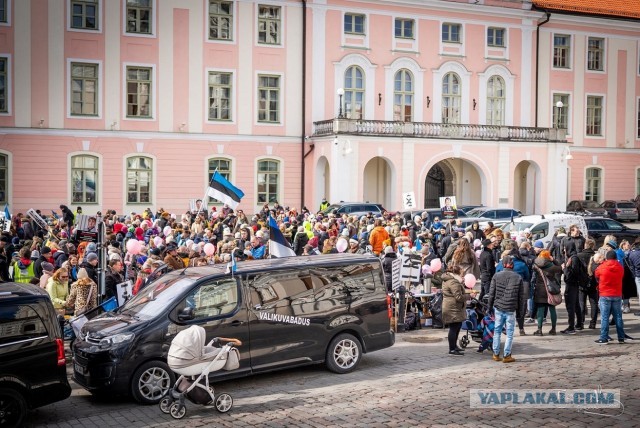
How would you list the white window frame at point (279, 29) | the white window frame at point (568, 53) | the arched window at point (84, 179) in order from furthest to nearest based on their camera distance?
the white window frame at point (568, 53)
the white window frame at point (279, 29)
the arched window at point (84, 179)

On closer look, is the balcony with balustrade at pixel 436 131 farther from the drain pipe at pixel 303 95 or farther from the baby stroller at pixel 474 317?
the baby stroller at pixel 474 317

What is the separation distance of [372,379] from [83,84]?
26.8 meters

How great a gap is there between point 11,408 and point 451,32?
3604cm

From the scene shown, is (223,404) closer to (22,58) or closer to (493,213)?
(493,213)

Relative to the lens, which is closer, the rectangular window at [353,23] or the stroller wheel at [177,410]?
the stroller wheel at [177,410]

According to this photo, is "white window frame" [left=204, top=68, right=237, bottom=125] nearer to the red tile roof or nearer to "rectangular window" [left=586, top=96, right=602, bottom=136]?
the red tile roof

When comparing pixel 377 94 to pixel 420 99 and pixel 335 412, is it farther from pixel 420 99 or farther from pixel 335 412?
pixel 335 412

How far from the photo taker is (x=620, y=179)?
46781 millimetres

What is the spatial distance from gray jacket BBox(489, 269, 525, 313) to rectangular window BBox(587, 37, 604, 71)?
117ft

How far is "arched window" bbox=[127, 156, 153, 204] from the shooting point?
118 ft

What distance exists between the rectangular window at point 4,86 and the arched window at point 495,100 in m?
24.4

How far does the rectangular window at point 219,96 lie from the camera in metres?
37.4

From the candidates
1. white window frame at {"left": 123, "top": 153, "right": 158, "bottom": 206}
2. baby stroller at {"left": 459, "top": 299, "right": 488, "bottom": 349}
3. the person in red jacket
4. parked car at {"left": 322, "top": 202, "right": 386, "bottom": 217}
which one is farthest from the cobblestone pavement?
white window frame at {"left": 123, "top": 153, "right": 158, "bottom": 206}

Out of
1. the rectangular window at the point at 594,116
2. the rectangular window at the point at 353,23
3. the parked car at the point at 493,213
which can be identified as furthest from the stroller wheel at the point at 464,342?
the rectangular window at the point at 594,116
